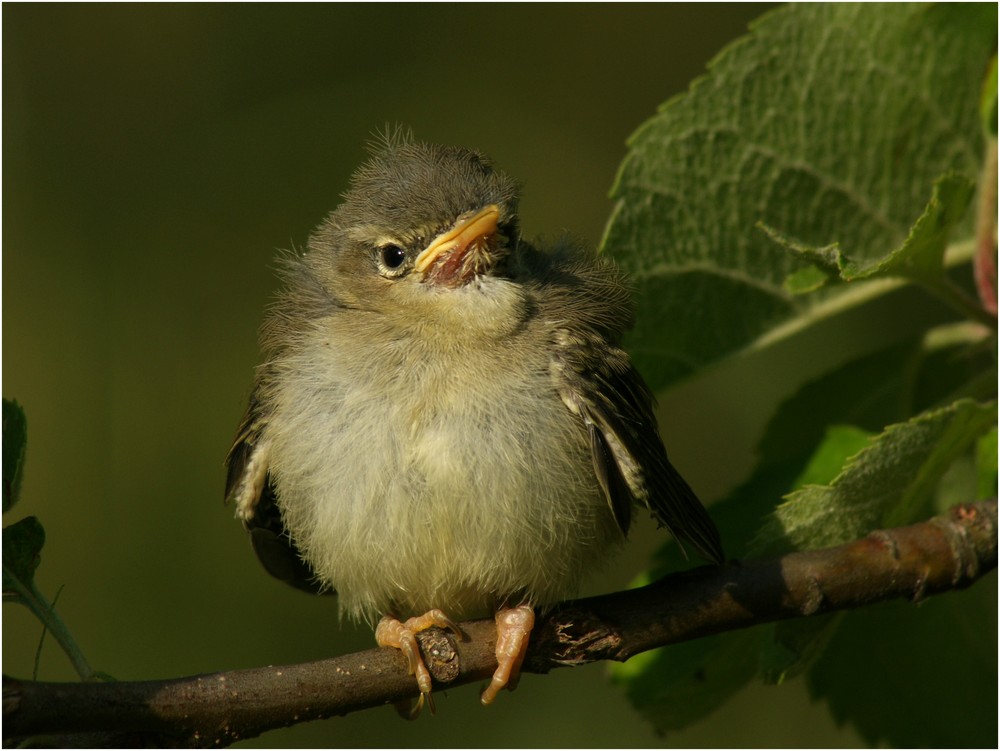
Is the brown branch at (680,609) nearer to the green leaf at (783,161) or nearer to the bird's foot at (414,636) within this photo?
the bird's foot at (414,636)

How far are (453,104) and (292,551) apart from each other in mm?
3375

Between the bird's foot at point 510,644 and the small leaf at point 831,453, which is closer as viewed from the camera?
the bird's foot at point 510,644

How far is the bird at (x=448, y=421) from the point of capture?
106 inches

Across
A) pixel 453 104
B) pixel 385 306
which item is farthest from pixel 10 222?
pixel 385 306

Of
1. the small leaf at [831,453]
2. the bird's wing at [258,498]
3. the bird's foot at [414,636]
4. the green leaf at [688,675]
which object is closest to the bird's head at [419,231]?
the bird's wing at [258,498]

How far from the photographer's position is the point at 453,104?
604 cm

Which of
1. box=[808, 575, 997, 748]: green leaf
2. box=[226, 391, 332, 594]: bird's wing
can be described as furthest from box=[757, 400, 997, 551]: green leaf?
box=[226, 391, 332, 594]: bird's wing

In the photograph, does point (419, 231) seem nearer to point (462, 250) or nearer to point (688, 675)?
point (462, 250)

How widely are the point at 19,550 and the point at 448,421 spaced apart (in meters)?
1.01

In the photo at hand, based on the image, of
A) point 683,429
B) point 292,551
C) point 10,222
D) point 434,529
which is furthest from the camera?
point 683,429

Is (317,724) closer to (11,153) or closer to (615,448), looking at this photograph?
(615,448)

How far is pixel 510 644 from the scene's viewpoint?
108 inches

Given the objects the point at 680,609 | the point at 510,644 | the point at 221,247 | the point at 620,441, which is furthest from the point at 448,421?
the point at 221,247

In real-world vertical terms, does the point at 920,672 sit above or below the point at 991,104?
below
